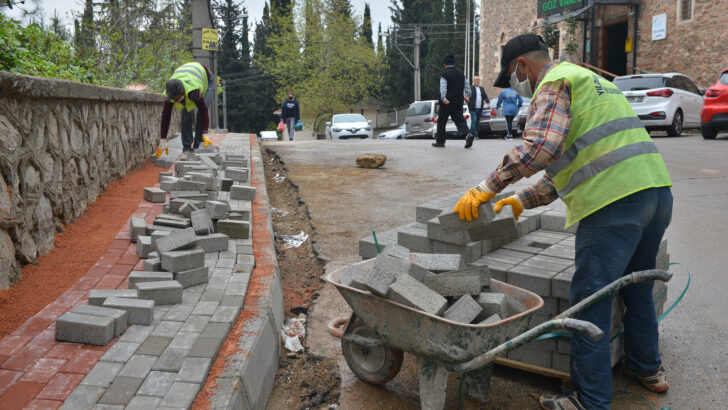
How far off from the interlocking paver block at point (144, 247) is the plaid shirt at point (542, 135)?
8.69ft

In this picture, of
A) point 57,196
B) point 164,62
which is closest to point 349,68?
point 164,62

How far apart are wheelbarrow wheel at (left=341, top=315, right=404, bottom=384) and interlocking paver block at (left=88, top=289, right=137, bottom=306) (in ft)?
4.17

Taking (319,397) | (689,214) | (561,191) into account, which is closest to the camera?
(561,191)

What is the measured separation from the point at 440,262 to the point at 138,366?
1.53m

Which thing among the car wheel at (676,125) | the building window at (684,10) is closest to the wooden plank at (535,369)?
the car wheel at (676,125)

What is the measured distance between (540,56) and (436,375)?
1706 mm

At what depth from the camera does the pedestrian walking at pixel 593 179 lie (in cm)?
287

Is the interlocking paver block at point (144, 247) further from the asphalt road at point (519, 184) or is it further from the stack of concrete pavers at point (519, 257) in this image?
the stack of concrete pavers at point (519, 257)

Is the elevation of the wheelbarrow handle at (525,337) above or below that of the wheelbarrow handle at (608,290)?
below

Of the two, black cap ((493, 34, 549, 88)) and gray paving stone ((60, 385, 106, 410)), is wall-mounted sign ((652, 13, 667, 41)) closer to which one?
black cap ((493, 34, 549, 88))

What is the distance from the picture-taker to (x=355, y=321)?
3404 millimetres

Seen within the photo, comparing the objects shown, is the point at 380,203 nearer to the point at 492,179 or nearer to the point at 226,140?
the point at 492,179

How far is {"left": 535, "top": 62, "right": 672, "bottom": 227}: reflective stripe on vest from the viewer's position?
2863mm

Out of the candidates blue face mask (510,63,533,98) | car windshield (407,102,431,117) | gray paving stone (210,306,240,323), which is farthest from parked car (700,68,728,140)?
gray paving stone (210,306,240,323)
